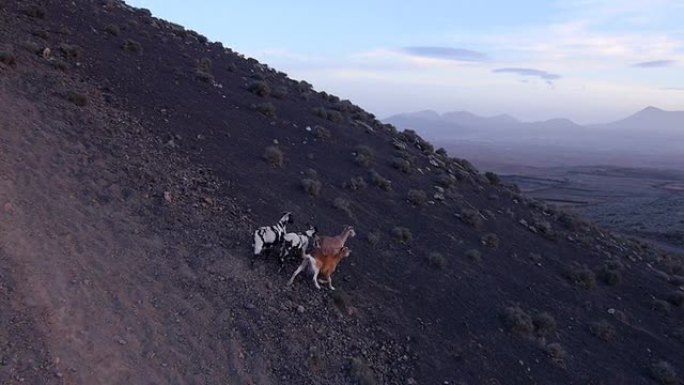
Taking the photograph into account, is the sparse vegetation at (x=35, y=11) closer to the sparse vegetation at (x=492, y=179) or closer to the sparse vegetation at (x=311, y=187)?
the sparse vegetation at (x=311, y=187)

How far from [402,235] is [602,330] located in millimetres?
5001

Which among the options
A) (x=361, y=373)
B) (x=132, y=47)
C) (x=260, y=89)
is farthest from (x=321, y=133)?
(x=361, y=373)

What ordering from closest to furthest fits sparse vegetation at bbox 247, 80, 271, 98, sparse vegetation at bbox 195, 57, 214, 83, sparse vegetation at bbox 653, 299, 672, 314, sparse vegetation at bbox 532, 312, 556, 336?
sparse vegetation at bbox 532, 312, 556, 336 → sparse vegetation at bbox 653, 299, 672, 314 → sparse vegetation at bbox 195, 57, 214, 83 → sparse vegetation at bbox 247, 80, 271, 98

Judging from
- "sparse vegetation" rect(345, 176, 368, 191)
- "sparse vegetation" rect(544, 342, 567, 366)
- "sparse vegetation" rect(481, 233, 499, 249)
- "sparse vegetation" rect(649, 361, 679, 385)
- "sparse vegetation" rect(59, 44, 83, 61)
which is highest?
"sparse vegetation" rect(59, 44, 83, 61)

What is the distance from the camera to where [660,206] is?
52.3 metres

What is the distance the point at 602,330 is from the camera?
43.1ft

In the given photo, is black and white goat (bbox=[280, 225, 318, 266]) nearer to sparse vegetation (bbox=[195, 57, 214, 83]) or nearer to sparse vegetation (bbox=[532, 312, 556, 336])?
sparse vegetation (bbox=[532, 312, 556, 336])

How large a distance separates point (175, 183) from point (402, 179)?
7988 millimetres

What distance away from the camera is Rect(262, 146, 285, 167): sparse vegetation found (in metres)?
15.7

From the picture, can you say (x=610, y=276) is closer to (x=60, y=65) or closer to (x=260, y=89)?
(x=260, y=89)

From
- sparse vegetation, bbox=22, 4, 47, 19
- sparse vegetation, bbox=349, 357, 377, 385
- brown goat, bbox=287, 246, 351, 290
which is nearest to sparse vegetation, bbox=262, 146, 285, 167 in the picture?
brown goat, bbox=287, 246, 351, 290

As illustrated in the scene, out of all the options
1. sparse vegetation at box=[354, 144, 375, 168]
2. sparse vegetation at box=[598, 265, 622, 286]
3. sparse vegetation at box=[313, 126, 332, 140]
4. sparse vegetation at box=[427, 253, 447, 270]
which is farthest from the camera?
sparse vegetation at box=[313, 126, 332, 140]

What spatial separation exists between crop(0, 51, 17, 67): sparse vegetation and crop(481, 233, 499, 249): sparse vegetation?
1271 centimetres

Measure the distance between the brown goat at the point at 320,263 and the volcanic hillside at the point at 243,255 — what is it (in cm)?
25
